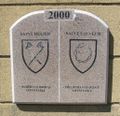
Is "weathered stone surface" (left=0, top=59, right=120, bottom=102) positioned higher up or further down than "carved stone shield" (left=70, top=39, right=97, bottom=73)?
further down

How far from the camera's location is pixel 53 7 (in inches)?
142

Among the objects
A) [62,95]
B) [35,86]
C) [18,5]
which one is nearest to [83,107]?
[62,95]

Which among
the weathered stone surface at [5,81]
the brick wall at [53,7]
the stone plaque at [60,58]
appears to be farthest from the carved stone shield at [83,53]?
the weathered stone surface at [5,81]

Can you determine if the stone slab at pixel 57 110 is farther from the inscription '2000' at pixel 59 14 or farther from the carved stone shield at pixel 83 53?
the inscription '2000' at pixel 59 14

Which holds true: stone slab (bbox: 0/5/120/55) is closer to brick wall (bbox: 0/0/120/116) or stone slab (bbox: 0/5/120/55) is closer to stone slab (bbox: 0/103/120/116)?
brick wall (bbox: 0/0/120/116)

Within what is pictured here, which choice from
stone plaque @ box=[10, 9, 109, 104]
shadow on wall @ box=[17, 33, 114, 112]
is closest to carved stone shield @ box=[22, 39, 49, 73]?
stone plaque @ box=[10, 9, 109, 104]

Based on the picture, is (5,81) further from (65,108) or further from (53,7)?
(53,7)

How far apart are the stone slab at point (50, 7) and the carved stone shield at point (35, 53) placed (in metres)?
0.20

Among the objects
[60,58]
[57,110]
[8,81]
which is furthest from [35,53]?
[57,110]

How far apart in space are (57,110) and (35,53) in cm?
63

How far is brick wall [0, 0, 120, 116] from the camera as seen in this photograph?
3.58 metres

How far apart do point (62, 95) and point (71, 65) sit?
12.3 inches

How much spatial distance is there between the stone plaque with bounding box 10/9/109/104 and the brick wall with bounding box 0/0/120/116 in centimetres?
8

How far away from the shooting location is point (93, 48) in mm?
3602
